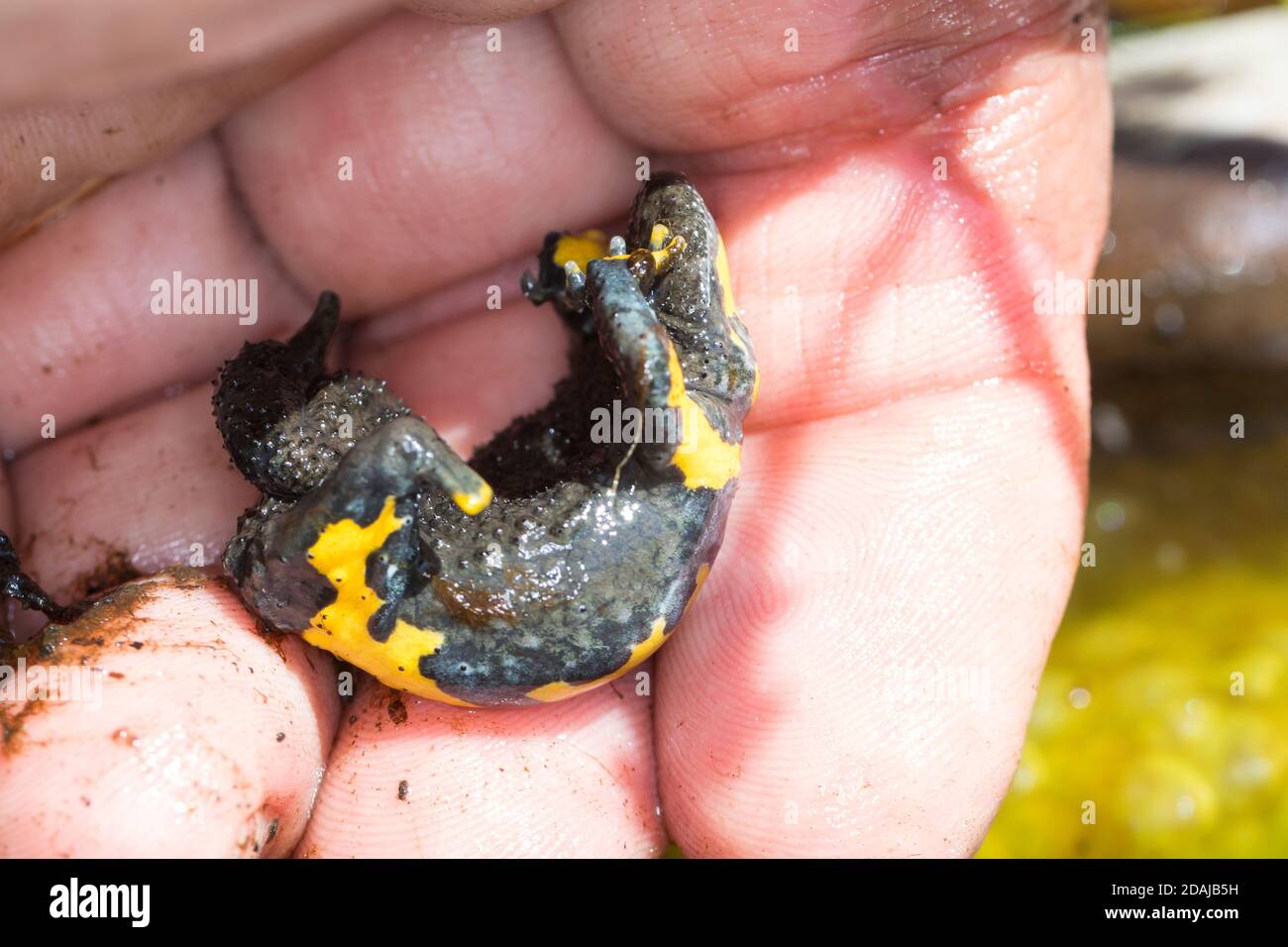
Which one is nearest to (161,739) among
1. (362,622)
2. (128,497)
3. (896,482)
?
(362,622)

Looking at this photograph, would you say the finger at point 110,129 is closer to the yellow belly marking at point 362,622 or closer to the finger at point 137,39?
the finger at point 137,39

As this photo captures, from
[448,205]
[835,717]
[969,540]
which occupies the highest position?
[448,205]

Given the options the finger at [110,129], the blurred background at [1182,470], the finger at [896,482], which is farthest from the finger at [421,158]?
the blurred background at [1182,470]

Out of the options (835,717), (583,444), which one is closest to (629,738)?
(835,717)

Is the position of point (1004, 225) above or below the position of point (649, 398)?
above

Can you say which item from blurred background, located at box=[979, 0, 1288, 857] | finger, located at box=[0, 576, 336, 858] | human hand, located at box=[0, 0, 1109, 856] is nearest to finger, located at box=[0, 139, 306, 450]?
human hand, located at box=[0, 0, 1109, 856]
